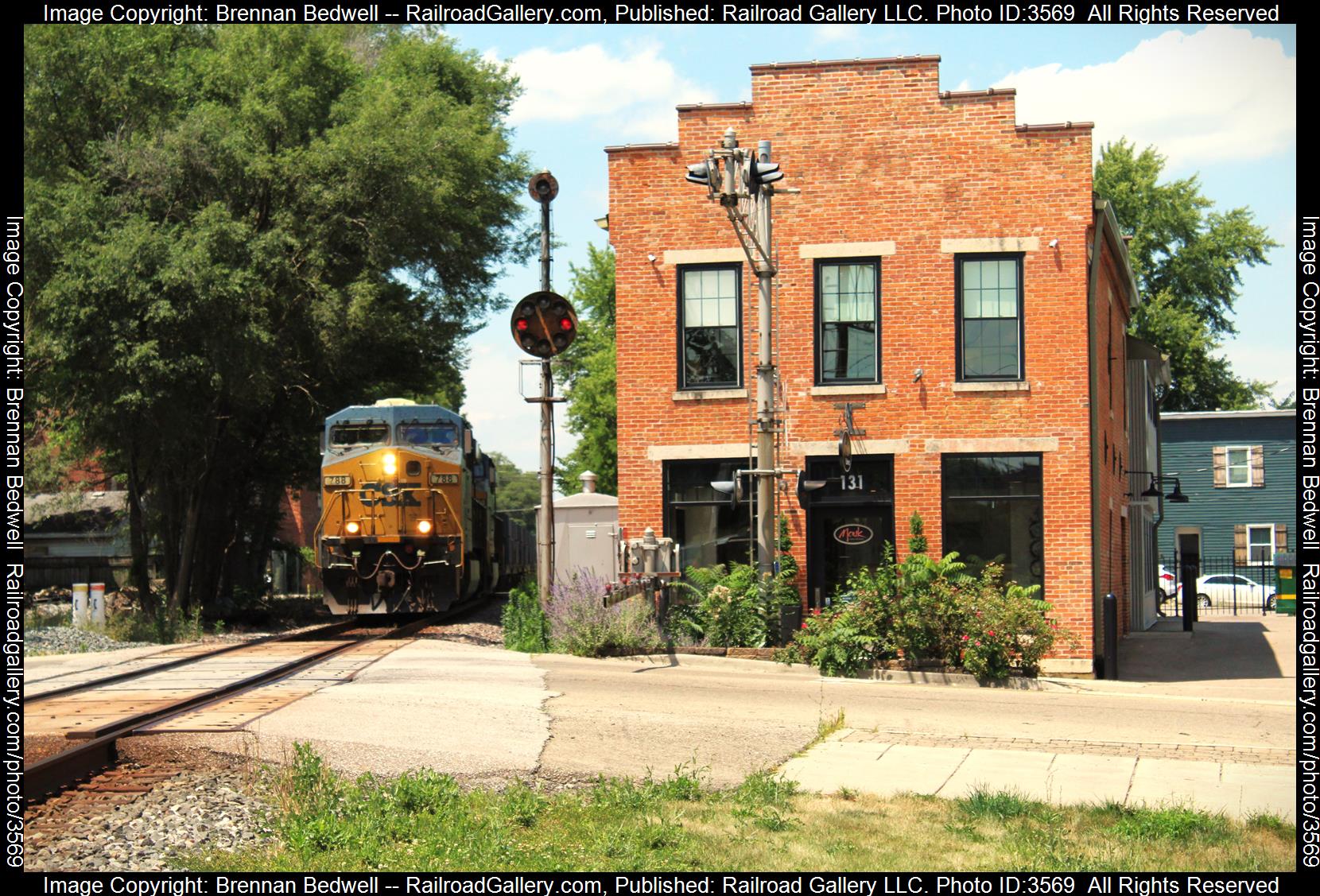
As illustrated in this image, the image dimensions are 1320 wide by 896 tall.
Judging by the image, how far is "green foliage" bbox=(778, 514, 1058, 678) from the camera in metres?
16.9

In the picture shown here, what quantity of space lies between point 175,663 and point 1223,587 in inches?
1601

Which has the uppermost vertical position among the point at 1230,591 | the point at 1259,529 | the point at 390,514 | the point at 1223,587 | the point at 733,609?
the point at 390,514

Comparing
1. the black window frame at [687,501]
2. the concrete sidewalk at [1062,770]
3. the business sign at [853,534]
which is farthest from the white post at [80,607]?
the concrete sidewalk at [1062,770]

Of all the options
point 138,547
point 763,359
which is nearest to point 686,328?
point 763,359

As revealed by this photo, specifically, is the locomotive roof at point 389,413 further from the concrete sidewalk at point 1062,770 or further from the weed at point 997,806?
the weed at point 997,806

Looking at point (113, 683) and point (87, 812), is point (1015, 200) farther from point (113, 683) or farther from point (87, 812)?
point (87, 812)

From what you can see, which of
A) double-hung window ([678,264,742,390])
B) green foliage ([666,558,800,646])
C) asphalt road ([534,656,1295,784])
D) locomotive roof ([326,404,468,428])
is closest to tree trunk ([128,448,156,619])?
locomotive roof ([326,404,468,428])

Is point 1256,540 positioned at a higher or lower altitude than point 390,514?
lower

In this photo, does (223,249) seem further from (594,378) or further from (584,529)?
(594,378)

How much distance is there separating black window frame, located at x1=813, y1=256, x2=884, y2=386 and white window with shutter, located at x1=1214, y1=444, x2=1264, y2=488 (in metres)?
36.1

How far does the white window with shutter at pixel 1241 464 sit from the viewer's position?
168ft

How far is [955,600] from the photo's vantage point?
680 inches

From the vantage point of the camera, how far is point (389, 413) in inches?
1045

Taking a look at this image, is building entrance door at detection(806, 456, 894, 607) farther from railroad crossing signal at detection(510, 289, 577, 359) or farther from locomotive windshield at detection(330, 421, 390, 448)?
locomotive windshield at detection(330, 421, 390, 448)
